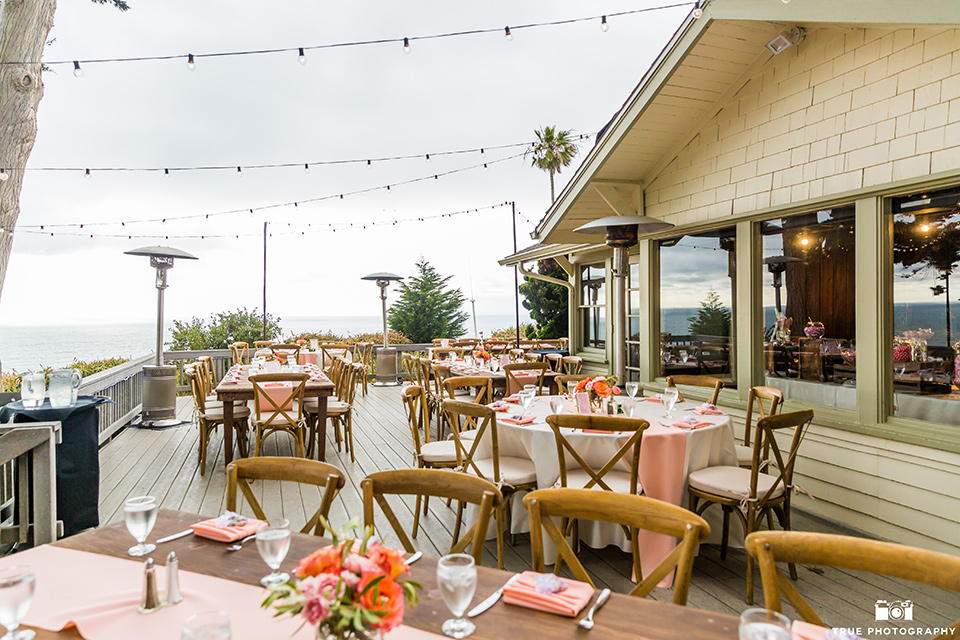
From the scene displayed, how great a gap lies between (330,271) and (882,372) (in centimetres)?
3366

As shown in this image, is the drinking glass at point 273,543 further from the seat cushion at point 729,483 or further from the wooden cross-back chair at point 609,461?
the seat cushion at point 729,483

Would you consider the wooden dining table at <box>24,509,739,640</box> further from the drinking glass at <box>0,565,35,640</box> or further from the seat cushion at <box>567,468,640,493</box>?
the seat cushion at <box>567,468,640,493</box>

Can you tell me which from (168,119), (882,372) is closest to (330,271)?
(168,119)

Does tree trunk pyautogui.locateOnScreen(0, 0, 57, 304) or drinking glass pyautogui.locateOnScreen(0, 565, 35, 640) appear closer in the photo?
drinking glass pyautogui.locateOnScreen(0, 565, 35, 640)

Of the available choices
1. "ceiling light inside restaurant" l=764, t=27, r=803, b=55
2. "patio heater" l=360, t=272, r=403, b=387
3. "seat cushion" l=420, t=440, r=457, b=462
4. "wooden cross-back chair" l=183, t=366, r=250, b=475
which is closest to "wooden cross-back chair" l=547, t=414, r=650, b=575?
"seat cushion" l=420, t=440, r=457, b=462

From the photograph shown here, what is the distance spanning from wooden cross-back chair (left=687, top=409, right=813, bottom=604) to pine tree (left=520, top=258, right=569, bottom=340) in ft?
34.5

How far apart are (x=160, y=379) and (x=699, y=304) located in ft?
21.7

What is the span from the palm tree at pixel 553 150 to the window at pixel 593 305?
12266 millimetres

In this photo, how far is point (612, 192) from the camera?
6.15m

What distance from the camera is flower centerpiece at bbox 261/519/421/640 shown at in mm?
844

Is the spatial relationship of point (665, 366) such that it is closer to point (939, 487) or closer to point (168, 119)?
point (939, 487)

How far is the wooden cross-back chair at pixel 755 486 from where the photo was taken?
9.87 feet

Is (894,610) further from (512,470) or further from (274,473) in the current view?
(274,473)

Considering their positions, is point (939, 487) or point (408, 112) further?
point (408, 112)
